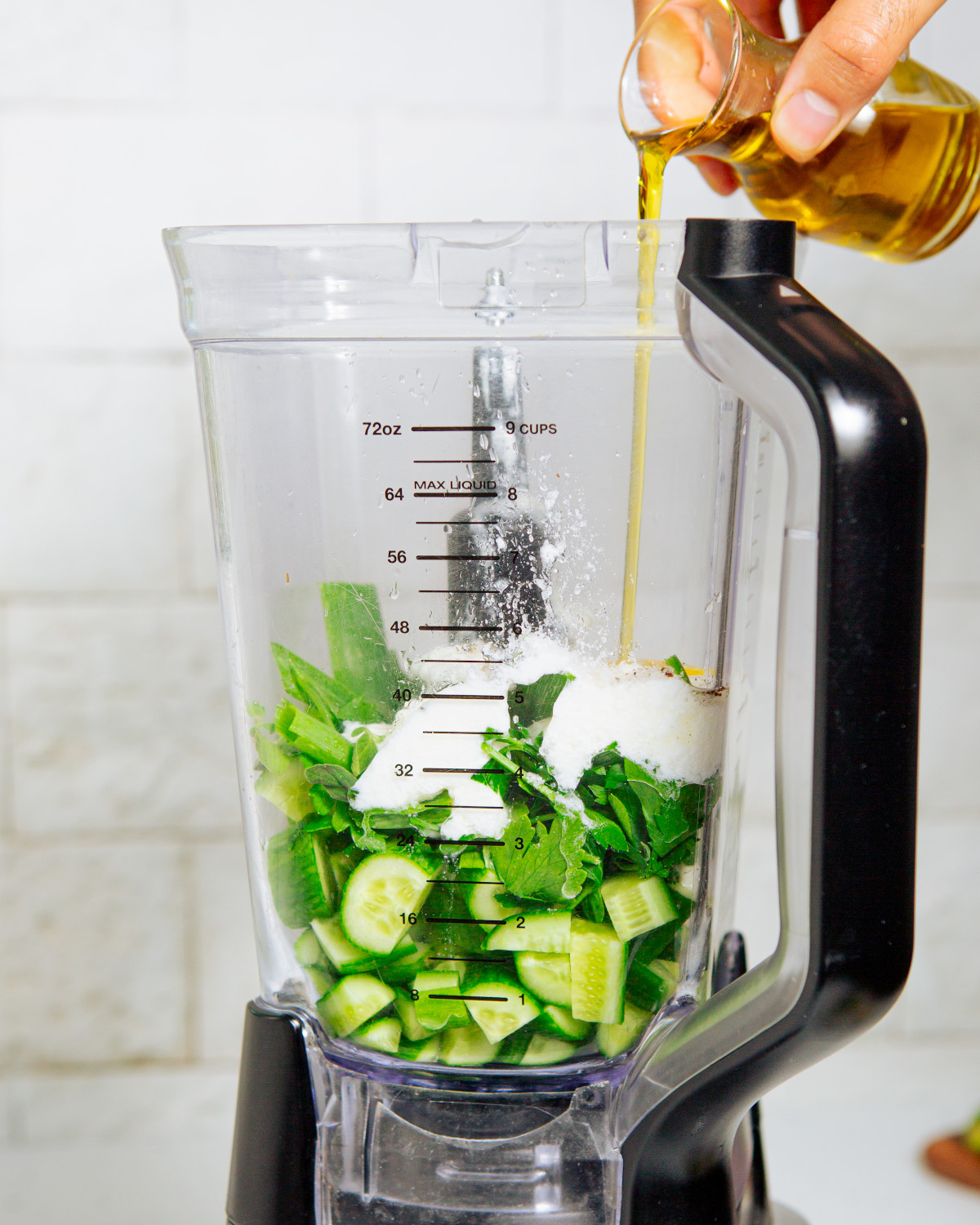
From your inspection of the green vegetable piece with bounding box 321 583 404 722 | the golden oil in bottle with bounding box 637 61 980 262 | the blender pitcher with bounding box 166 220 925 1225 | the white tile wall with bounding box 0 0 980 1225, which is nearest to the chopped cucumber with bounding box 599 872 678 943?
the blender pitcher with bounding box 166 220 925 1225

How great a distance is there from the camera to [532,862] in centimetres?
41

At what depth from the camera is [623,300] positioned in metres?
0.41

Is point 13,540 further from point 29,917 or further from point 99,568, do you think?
point 29,917

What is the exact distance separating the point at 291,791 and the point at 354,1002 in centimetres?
8

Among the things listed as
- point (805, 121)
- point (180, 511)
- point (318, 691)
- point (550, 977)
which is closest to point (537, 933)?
point (550, 977)

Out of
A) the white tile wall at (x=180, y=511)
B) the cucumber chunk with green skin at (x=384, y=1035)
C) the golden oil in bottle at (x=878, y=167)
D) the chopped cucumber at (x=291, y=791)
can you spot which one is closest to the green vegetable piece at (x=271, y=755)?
the chopped cucumber at (x=291, y=791)

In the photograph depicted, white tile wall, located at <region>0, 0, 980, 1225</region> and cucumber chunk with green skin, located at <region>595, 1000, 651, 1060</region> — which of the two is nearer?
cucumber chunk with green skin, located at <region>595, 1000, 651, 1060</region>

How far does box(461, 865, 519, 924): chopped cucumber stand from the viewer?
1.36 feet

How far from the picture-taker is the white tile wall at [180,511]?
799 mm

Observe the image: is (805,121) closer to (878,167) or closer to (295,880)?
(878,167)

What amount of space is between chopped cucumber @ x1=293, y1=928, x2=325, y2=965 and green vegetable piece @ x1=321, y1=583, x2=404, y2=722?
0.10 meters

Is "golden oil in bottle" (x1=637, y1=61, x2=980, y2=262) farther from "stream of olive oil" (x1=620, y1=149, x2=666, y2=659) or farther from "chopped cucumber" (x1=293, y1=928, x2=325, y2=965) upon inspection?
"chopped cucumber" (x1=293, y1=928, x2=325, y2=965)

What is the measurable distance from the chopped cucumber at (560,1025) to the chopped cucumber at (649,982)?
2 centimetres

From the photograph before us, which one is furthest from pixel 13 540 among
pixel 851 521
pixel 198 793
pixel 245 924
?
pixel 851 521
